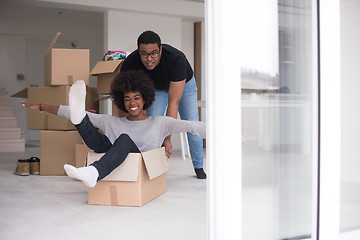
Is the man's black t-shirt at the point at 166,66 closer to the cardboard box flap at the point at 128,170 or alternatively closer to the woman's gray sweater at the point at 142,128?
the woman's gray sweater at the point at 142,128

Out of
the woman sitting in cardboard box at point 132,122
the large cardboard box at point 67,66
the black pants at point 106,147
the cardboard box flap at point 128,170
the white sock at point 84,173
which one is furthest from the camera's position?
the large cardboard box at point 67,66

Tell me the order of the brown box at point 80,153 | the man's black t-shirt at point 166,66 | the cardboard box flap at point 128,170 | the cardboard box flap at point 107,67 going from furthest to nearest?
the cardboard box flap at point 107,67 → the brown box at point 80,153 → the man's black t-shirt at point 166,66 → the cardboard box flap at point 128,170

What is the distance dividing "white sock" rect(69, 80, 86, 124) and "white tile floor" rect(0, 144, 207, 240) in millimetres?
473

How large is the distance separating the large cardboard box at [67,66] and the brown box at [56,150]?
431mm

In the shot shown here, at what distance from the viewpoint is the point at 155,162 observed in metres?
2.20

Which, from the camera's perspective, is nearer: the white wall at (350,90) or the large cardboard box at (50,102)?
the white wall at (350,90)

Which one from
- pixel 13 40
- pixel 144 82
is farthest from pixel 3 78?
pixel 144 82

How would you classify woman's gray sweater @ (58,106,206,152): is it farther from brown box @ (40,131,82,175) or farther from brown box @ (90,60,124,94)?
brown box @ (40,131,82,175)

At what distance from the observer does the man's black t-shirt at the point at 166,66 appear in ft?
8.05

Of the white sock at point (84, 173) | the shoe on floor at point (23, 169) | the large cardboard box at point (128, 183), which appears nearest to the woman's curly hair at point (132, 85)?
the large cardboard box at point (128, 183)

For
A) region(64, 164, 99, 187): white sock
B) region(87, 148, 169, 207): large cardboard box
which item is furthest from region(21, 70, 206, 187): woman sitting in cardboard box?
region(64, 164, 99, 187): white sock

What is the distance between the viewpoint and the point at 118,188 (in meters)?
2.10

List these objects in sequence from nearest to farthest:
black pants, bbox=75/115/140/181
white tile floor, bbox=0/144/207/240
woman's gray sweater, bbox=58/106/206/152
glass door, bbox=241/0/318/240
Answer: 1. glass door, bbox=241/0/318/240
2. white tile floor, bbox=0/144/207/240
3. black pants, bbox=75/115/140/181
4. woman's gray sweater, bbox=58/106/206/152

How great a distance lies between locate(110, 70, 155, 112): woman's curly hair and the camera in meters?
2.28
